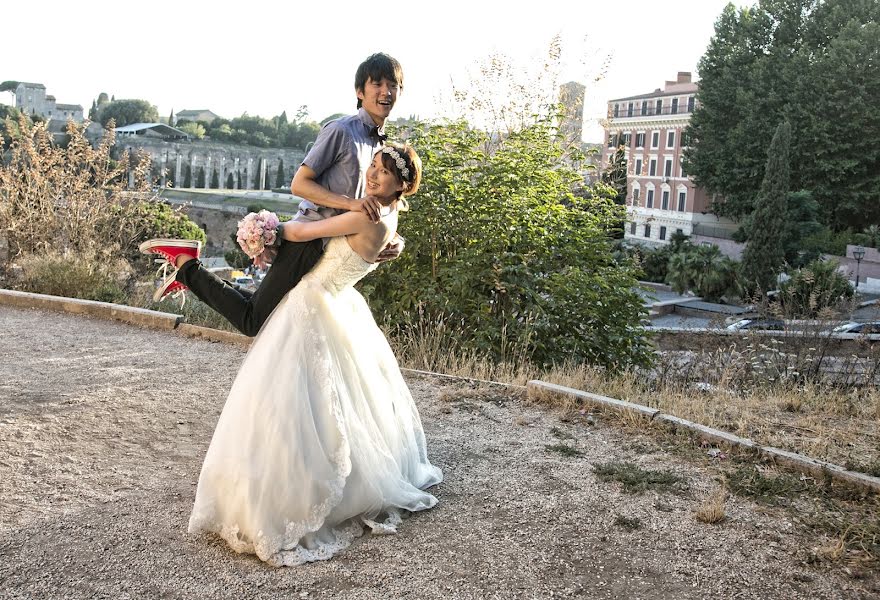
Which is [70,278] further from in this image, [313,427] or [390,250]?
[313,427]

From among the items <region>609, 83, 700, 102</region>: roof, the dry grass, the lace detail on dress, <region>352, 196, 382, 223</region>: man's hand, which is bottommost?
the dry grass

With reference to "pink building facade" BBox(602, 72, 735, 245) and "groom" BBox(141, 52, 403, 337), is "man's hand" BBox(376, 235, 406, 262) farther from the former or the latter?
"pink building facade" BBox(602, 72, 735, 245)

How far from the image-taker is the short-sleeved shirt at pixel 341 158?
371cm

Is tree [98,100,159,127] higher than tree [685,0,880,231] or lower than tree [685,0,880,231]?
higher

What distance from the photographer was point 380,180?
3.54 meters

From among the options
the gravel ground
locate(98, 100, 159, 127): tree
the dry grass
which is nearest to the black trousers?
the gravel ground

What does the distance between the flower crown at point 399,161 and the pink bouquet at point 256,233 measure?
59 centimetres

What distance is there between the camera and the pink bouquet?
143 inches

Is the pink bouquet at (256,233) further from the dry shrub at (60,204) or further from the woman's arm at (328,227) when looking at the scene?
the dry shrub at (60,204)

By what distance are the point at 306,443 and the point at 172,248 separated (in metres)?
1.07

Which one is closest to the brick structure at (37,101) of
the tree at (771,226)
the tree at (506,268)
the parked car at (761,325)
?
the tree at (771,226)

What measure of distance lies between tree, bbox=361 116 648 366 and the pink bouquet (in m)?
4.11

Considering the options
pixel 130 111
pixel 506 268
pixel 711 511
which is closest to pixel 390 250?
pixel 711 511

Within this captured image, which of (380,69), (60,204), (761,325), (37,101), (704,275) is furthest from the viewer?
(37,101)
